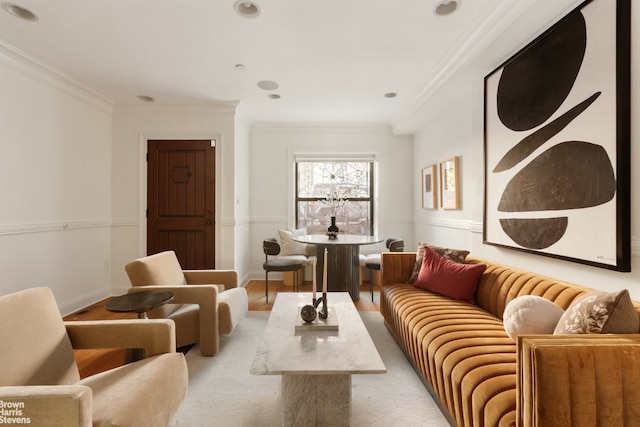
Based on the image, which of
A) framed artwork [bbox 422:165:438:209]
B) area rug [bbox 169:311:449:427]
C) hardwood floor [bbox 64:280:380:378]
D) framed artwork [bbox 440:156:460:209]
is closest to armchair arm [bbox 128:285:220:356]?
area rug [bbox 169:311:449:427]

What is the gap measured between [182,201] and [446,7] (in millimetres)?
3862

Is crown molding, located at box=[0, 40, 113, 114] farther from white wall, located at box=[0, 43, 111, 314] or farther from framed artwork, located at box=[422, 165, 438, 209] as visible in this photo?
framed artwork, located at box=[422, 165, 438, 209]

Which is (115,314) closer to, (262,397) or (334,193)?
(262,397)

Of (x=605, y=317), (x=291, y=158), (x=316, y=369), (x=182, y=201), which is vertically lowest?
(x=316, y=369)

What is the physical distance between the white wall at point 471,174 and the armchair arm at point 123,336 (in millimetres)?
2539

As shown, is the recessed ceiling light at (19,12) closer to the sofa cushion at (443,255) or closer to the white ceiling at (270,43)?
the white ceiling at (270,43)

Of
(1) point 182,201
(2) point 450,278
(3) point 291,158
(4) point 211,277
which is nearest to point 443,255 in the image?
(2) point 450,278

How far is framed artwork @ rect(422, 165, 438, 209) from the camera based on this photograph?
4516 mm

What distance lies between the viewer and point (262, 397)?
200cm

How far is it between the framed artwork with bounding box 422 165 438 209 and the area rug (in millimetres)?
2540

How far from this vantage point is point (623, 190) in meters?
1.68

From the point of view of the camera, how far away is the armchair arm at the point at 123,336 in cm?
167

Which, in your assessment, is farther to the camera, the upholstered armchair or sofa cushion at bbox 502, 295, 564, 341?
the upholstered armchair

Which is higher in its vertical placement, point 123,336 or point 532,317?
point 532,317
